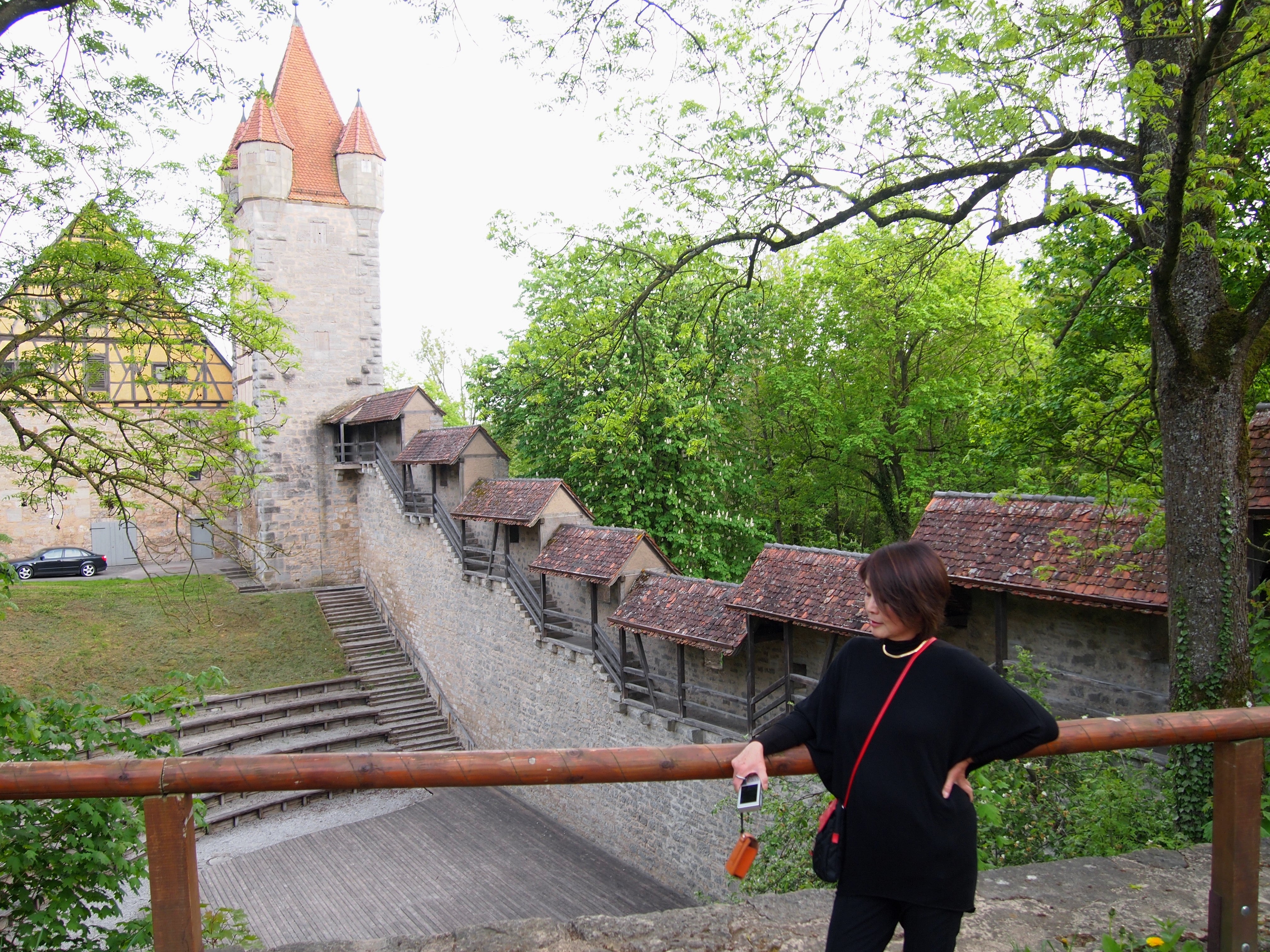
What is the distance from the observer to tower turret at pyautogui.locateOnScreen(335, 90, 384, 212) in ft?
70.2

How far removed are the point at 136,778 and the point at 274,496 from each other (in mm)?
20597

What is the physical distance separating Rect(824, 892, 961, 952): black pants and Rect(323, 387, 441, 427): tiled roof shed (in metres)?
17.6

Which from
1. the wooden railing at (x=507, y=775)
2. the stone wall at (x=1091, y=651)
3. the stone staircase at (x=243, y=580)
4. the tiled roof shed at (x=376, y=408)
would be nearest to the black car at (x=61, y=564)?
the stone staircase at (x=243, y=580)

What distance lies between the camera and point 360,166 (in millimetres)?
21453

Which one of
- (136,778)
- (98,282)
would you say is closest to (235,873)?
(98,282)

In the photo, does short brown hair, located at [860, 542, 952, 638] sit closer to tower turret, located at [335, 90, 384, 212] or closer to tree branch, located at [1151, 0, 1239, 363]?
tree branch, located at [1151, 0, 1239, 363]

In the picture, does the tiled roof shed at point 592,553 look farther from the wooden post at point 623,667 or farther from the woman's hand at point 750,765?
the woman's hand at point 750,765

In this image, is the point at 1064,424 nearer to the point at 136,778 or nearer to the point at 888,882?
the point at 888,882

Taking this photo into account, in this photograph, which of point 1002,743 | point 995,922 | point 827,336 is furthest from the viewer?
point 827,336

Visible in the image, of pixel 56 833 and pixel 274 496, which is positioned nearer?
pixel 56 833

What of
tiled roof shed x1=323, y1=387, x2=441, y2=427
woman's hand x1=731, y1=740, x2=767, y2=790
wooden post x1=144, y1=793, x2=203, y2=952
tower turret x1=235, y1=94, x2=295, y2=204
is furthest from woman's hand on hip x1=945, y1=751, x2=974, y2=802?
tower turret x1=235, y1=94, x2=295, y2=204

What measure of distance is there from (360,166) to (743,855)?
74.3 feet

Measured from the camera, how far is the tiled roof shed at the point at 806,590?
892 cm

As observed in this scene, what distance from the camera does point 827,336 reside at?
19.6 meters
